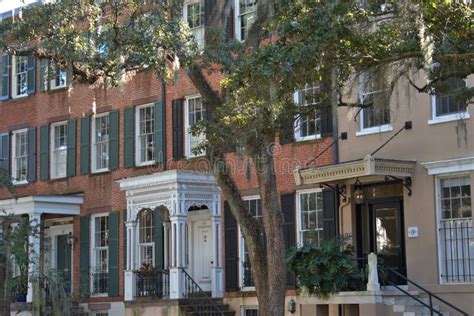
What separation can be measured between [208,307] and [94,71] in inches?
304

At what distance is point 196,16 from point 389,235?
9.34 meters

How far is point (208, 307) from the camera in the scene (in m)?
25.6

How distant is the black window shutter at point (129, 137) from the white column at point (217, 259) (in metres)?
4.07

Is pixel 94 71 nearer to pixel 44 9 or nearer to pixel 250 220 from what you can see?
pixel 44 9

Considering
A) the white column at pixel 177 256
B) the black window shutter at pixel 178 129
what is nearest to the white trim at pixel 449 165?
the white column at pixel 177 256

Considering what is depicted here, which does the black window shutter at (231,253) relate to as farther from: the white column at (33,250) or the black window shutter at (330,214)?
the white column at (33,250)

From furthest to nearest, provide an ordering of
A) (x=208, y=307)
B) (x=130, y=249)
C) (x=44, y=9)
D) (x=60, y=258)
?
(x=60, y=258) → (x=130, y=249) → (x=208, y=307) → (x=44, y=9)

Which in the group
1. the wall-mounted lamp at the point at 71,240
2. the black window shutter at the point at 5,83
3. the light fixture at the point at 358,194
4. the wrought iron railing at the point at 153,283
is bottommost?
the wrought iron railing at the point at 153,283

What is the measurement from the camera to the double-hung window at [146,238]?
28.6 m

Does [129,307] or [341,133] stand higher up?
[341,133]

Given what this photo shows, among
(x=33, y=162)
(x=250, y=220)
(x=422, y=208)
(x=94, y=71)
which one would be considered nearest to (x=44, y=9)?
(x=94, y=71)

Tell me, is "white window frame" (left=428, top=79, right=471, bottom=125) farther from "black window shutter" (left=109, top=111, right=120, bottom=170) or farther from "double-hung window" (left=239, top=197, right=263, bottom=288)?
"black window shutter" (left=109, top=111, right=120, bottom=170)

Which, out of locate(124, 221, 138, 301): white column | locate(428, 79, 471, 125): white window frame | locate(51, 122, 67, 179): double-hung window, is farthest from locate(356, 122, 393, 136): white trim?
locate(51, 122, 67, 179): double-hung window

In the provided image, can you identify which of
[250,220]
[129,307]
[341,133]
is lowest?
[129,307]
